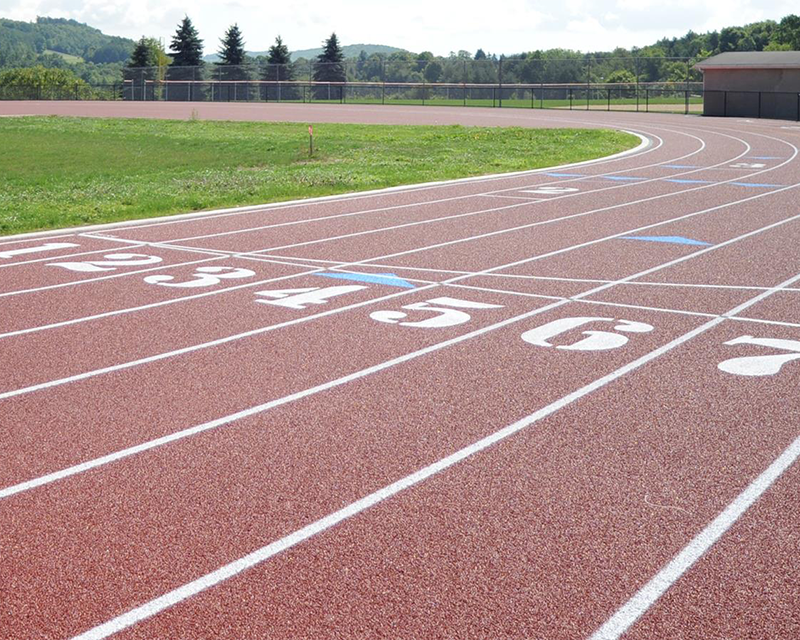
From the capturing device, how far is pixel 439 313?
9977mm

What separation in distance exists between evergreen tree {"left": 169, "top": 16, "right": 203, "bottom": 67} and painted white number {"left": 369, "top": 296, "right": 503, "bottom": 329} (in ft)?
297

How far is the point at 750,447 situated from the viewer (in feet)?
20.7

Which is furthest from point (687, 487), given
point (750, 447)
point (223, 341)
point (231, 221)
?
point (231, 221)

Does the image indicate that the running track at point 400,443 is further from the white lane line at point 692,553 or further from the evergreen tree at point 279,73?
the evergreen tree at point 279,73

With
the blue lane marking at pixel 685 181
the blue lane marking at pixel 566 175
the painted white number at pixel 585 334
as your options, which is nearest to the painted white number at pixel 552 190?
the blue lane marking at pixel 566 175

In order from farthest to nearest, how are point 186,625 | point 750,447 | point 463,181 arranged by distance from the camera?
point 463,181 < point 750,447 < point 186,625

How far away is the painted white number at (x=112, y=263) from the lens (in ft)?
40.4

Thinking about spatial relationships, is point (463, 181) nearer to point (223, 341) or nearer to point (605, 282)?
point (605, 282)

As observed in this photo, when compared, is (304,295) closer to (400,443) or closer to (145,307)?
(145,307)

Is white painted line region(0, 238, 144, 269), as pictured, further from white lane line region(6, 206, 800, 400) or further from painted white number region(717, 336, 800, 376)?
painted white number region(717, 336, 800, 376)

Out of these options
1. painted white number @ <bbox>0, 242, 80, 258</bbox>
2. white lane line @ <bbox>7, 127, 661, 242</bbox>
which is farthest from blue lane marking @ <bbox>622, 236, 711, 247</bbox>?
painted white number @ <bbox>0, 242, 80, 258</bbox>

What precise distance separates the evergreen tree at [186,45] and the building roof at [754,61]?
5347 cm

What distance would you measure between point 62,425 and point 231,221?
9964 mm

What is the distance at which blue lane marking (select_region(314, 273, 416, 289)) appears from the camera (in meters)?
11.4
